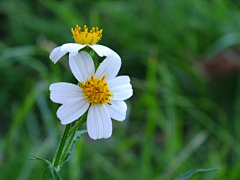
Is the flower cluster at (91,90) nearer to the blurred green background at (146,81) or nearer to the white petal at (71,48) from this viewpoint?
the white petal at (71,48)

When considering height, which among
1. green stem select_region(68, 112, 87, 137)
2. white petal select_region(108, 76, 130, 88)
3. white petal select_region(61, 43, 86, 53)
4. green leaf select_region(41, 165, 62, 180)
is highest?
white petal select_region(61, 43, 86, 53)

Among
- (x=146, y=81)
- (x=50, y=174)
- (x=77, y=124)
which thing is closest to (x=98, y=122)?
(x=77, y=124)

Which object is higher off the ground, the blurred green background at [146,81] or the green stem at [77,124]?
the green stem at [77,124]

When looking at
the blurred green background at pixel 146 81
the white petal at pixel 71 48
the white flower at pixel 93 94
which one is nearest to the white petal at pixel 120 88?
the white flower at pixel 93 94

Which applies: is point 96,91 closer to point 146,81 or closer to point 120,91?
point 120,91

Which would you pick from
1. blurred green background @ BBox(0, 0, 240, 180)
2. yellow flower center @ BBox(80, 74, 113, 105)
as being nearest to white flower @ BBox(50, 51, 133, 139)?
yellow flower center @ BBox(80, 74, 113, 105)

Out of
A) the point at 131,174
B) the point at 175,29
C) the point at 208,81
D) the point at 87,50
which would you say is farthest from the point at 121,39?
the point at 87,50

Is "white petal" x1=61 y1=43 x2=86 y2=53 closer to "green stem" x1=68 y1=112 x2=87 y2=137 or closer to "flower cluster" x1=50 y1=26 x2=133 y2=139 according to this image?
"flower cluster" x1=50 y1=26 x2=133 y2=139
